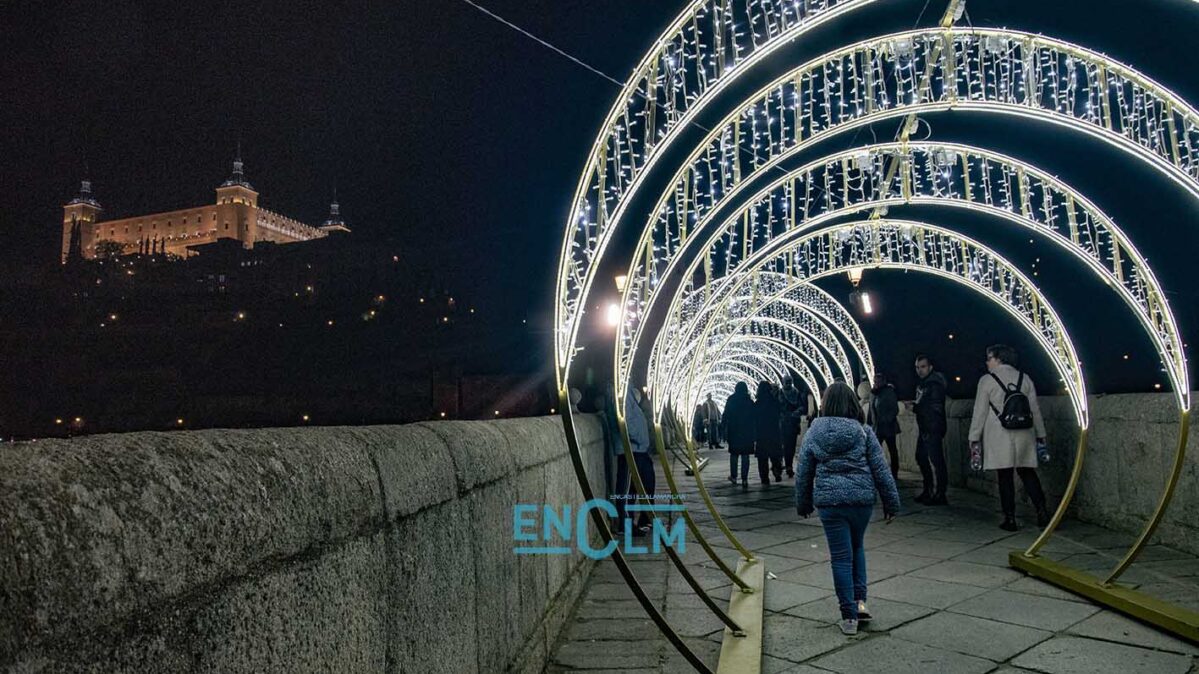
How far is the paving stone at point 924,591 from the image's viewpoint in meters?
5.69

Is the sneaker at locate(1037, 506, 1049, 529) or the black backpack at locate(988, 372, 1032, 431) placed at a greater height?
the black backpack at locate(988, 372, 1032, 431)

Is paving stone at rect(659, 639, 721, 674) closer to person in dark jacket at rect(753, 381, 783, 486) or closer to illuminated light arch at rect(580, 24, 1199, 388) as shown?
illuminated light arch at rect(580, 24, 1199, 388)

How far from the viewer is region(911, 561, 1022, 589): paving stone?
621 centimetres

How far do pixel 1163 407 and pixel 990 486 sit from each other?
4.64 meters

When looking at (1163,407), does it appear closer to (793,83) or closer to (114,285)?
(793,83)

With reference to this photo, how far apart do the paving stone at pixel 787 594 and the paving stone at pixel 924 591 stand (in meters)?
0.42

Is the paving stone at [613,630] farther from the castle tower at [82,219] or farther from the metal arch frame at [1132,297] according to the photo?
the castle tower at [82,219]

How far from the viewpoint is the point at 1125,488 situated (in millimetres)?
7750

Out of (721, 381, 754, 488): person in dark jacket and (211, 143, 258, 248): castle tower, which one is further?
(211, 143, 258, 248): castle tower

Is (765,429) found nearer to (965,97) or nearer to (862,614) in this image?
(965,97)

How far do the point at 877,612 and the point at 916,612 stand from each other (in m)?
Result: 0.24

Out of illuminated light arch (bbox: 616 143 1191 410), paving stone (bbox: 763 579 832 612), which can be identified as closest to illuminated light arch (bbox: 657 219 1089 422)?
illuminated light arch (bbox: 616 143 1191 410)

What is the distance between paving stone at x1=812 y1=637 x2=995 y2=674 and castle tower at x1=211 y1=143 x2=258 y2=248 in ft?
340

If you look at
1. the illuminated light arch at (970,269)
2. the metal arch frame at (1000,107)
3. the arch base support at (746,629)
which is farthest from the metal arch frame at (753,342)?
the metal arch frame at (1000,107)
